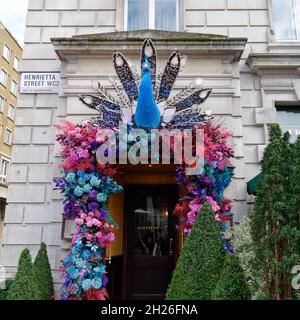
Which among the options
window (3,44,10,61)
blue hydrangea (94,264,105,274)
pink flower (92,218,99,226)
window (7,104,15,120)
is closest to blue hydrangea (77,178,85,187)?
pink flower (92,218,99,226)

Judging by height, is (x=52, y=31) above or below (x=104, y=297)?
above

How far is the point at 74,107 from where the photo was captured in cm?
729

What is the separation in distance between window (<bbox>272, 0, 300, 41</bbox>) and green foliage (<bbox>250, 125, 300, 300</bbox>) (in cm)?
518

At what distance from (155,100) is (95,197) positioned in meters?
2.13

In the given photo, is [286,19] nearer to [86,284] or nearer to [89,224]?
[89,224]

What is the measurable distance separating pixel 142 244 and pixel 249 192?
2.91m

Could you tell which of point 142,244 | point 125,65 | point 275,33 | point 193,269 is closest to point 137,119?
point 125,65

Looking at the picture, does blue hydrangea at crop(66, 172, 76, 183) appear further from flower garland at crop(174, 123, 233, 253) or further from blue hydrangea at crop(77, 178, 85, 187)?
flower garland at crop(174, 123, 233, 253)

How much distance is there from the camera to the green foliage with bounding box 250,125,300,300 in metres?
3.55

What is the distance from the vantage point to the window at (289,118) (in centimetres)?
760

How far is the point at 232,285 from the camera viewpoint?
363cm

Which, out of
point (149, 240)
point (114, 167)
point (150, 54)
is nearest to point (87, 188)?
point (114, 167)

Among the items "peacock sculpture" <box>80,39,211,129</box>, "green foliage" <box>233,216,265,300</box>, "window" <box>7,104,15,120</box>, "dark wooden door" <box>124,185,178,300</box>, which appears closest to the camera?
"green foliage" <box>233,216,265,300</box>
